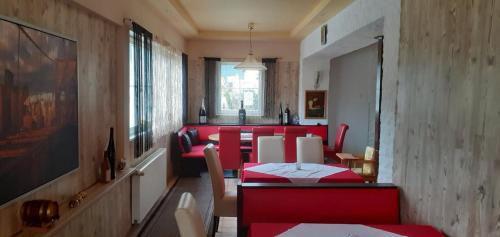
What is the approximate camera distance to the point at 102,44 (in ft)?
9.48

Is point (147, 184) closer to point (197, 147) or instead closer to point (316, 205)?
point (316, 205)

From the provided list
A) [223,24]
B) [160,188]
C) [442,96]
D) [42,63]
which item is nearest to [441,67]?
[442,96]

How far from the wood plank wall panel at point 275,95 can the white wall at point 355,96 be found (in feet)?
2.45

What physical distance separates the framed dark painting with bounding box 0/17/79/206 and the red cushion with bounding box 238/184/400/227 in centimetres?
119

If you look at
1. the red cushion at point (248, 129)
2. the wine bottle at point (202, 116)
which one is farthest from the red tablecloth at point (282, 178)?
the wine bottle at point (202, 116)

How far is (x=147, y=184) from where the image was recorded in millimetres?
3742

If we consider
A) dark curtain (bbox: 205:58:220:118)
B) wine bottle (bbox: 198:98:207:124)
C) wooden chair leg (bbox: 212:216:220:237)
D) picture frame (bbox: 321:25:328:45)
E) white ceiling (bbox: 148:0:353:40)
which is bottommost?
wooden chair leg (bbox: 212:216:220:237)

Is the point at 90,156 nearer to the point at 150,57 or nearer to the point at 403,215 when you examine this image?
the point at 150,57

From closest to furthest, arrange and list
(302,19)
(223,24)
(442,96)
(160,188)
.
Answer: (442,96)
(160,188)
(302,19)
(223,24)

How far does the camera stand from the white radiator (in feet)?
11.3

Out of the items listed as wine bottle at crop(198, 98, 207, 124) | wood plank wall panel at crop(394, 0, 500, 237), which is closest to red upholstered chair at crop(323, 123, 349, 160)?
wine bottle at crop(198, 98, 207, 124)

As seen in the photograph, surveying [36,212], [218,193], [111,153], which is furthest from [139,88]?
[36,212]

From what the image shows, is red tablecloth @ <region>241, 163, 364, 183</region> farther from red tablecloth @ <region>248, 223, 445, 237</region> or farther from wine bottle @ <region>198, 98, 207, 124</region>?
wine bottle @ <region>198, 98, 207, 124</region>

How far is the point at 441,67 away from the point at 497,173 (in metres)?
0.68
